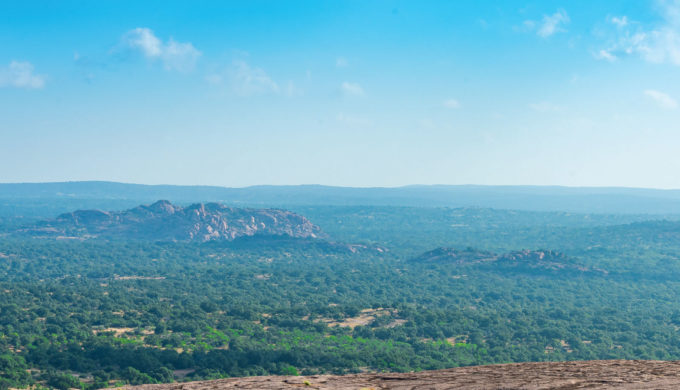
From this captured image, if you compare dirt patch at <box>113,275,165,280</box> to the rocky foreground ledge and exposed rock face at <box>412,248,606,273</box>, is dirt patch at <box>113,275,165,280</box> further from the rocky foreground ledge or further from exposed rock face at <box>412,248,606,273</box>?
the rocky foreground ledge

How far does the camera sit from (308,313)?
7350cm

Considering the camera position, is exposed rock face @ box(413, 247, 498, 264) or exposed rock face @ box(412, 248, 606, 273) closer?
exposed rock face @ box(412, 248, 606, 273)

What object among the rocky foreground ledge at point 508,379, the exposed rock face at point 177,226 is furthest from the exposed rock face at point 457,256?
the rocky foreground ledge at point 508,379

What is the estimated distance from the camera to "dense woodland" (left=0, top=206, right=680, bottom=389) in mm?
47750

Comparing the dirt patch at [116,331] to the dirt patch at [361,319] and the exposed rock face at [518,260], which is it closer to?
the dirt patch at [361,319]

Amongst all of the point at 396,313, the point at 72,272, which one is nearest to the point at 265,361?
the point at 396,313

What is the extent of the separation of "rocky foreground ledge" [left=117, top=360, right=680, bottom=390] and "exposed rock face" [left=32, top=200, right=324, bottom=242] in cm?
16498

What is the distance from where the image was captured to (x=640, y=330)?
230 feet

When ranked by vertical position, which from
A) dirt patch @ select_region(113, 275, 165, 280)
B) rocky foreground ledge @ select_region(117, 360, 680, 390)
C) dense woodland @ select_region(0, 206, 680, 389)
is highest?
rocky foreground ledge @ select_region(117, 360, 680, 390)

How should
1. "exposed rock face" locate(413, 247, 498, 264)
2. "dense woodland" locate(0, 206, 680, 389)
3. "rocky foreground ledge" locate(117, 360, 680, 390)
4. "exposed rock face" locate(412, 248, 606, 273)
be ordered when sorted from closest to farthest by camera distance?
"rocky foreground ledge" locate(117, 360, 680, 390) → "dense woodland" locate(0, 206, 680, 389) → "exposed rock face" locate(412, 248, 606, 273) → "exposed rock face" locate(413, 247, 498, 264)

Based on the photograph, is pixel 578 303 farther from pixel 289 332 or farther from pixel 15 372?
pixel 15 372

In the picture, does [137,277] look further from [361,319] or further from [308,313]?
[361,319]

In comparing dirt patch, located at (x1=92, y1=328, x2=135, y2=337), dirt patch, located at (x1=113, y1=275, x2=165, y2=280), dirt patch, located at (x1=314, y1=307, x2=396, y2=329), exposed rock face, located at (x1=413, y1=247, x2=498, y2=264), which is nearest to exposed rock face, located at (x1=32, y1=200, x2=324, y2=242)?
exposed rock face, located at (x1=413, y1=247, x2=498, y2=264)

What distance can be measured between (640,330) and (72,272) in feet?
345
